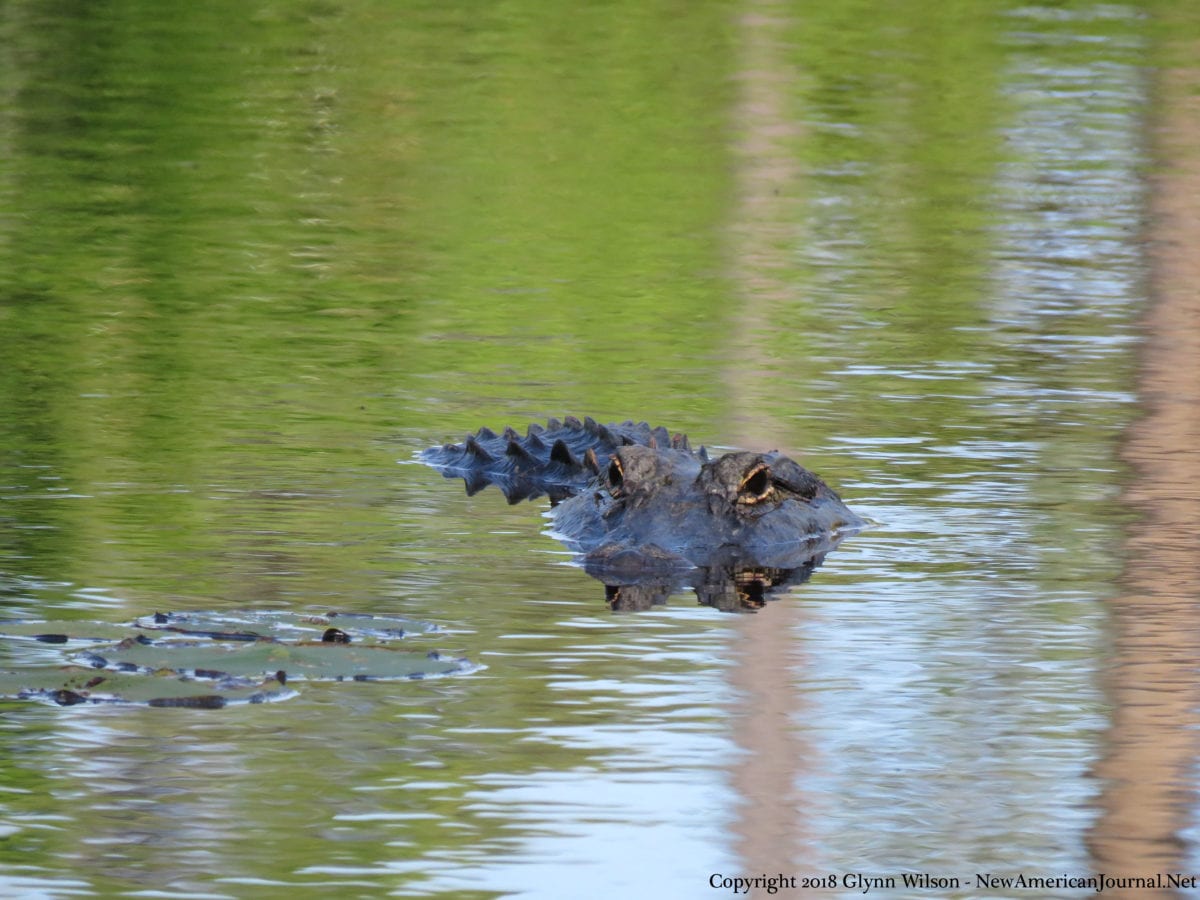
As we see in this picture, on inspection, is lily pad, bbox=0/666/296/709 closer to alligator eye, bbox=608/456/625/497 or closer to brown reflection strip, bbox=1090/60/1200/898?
brown reflection strip, bbox=1090/60/1200/898

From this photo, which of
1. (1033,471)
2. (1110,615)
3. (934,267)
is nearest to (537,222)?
(934,267)

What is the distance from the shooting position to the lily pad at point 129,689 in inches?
238

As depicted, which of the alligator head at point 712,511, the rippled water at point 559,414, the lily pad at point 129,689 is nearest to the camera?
the rippled water at point 559,414

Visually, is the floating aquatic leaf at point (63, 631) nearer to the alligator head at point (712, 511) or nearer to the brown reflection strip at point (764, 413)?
the brown reflection strip at point (764, 413)

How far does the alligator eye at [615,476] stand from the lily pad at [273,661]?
7.02ft

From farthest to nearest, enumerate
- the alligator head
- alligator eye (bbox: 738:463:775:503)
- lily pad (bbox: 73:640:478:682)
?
alligator eye (bbox: 738:463:775:503), the alligator head, lily pad (bbox: 73:640:478:682)

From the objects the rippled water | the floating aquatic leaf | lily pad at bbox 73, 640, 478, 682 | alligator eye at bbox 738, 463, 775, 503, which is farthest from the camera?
alligator eye at bbox 738, 463, 775, 503

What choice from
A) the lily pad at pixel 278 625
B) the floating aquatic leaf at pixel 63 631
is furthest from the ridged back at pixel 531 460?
the floating aquatic leaf at pixel 63 631

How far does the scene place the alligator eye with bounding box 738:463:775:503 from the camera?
843cm

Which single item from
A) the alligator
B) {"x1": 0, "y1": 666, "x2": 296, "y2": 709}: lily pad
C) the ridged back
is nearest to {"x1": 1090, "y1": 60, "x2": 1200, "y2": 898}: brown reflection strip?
the alligator

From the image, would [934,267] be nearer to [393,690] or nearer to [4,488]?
[4,488]

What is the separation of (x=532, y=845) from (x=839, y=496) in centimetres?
400

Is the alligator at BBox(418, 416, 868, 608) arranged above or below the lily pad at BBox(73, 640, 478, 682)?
below

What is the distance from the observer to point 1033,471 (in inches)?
373
